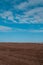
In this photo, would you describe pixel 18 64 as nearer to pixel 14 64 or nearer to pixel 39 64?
pixel 14 64

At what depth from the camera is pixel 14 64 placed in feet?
56.9

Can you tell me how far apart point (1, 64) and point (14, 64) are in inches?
51.9

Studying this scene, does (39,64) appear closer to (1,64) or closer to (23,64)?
(23,64)

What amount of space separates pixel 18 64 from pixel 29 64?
3.97ft

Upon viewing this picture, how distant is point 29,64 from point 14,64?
1602mm

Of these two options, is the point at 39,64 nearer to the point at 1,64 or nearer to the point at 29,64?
the point at 29,64

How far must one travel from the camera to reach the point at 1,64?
1708 centimetres

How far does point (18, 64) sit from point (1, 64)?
5.64 feet

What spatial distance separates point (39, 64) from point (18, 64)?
7.27 ft

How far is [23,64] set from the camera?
1766 cm

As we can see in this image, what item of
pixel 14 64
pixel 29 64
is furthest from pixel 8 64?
pixel 29 64

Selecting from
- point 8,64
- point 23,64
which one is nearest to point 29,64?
point 23,64

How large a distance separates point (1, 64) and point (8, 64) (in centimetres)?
70

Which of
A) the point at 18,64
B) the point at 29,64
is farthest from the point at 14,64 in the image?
the point at 29,64
